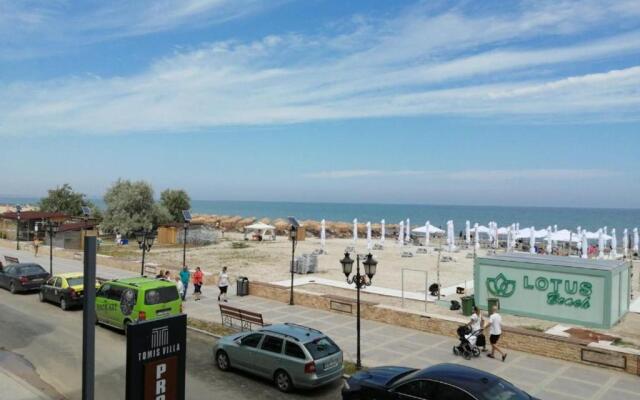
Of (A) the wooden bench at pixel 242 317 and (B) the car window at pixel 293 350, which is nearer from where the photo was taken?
(B) the car window at pixel 293 350

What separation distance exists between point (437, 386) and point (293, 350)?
4.09 meters

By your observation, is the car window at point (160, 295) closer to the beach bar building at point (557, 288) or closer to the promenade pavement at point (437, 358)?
the promenade pavement at point (437, 358)

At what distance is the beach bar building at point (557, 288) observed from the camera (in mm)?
19766

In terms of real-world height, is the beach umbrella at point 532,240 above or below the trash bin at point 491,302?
above

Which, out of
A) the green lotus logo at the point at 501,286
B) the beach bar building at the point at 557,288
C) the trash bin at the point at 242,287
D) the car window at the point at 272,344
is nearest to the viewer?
the car window at the point at 272,344

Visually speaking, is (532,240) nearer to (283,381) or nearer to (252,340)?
(252,340)

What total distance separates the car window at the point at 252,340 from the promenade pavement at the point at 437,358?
320cm

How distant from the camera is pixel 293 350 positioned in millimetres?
12422

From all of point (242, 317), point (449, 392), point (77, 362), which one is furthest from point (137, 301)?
point (449, 392)

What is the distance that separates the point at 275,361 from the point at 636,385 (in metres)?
8.80

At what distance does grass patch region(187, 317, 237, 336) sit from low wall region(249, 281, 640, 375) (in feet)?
13.9

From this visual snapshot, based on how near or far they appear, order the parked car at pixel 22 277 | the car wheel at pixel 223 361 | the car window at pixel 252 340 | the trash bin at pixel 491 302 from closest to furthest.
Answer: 1. the car window at pixel 252 340
2. the car wheel at pixel 223 361
3. the trash bin at pixel 491 302
4. the parked car at pixel 22 277

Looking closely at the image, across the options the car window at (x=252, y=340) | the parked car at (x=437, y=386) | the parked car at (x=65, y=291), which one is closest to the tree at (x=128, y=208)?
the parked car at (x=65, y=291)

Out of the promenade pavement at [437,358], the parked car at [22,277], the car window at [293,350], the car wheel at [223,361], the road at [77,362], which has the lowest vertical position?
the road at [77,362]
